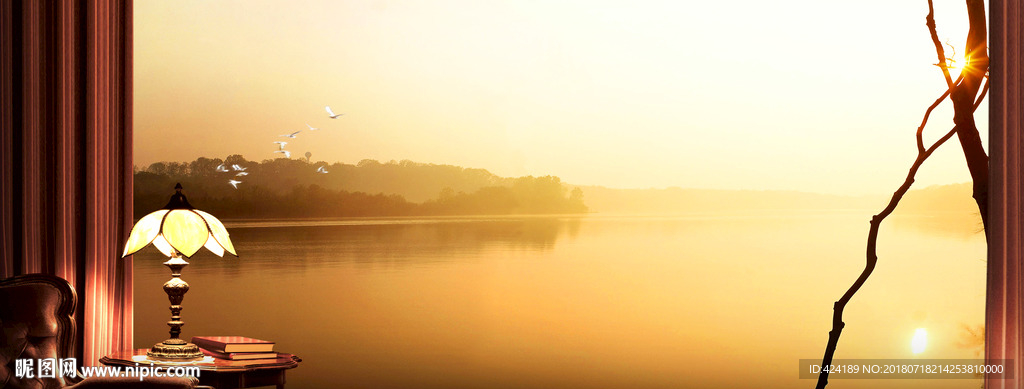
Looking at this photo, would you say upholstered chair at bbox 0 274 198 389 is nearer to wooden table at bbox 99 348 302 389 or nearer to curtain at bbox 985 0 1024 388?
wooden table at bbox 99 348 302 389

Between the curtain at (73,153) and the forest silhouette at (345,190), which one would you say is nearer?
the curtain at (73,153)

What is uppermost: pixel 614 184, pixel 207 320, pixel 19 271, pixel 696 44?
pixel 696 44

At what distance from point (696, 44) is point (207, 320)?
104 inches

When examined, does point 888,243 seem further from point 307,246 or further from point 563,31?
point 307,246

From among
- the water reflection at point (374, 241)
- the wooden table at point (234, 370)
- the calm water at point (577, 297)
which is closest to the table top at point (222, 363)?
the wooden table at point (234, 370)

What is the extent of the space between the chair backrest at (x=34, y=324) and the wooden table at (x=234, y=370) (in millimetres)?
166

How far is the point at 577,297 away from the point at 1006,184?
2.11 metres

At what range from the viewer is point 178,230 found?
8.46 ft

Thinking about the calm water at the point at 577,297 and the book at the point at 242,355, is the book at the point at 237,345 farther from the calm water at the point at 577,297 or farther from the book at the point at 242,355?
the calm water at the point at 577,297

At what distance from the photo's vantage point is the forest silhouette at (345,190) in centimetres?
412

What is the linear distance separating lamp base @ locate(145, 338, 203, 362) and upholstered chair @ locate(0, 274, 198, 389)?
0.20 metres

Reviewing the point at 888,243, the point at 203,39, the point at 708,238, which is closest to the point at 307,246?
the point at 203,39

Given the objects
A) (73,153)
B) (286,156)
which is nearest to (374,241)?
(286,156)

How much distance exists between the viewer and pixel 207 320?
163 inches
